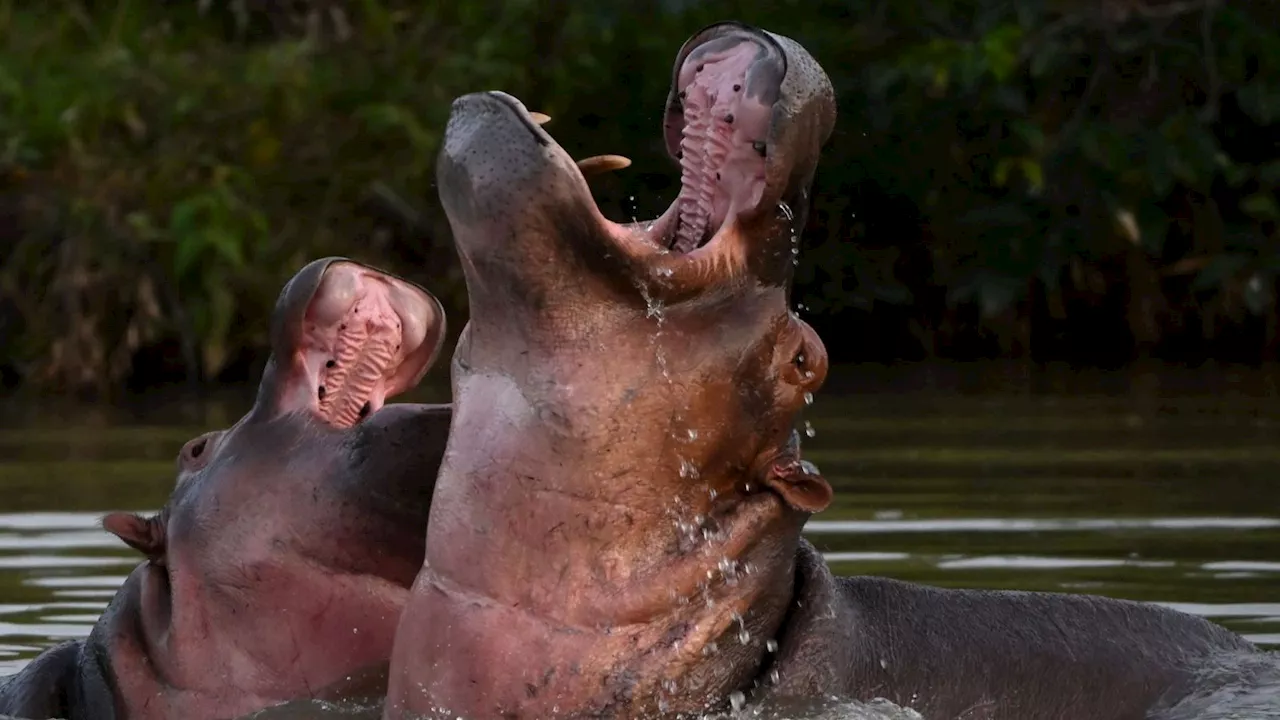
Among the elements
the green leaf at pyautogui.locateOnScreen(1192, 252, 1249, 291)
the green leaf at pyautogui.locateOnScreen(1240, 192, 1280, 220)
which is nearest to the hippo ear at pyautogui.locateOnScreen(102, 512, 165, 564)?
the green leaf at pyautogui.locateOnScreen(1192, 252, 1249, 291)

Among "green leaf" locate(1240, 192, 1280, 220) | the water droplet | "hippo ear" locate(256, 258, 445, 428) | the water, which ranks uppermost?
the water droplet

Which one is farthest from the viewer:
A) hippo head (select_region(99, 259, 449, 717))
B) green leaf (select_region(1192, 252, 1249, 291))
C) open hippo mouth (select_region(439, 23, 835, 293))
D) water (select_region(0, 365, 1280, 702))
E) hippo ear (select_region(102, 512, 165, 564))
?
green leaf (select_region(1192, 252, 1249, 291))

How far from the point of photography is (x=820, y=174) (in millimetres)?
14133

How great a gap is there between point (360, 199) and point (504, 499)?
1120 centimetres

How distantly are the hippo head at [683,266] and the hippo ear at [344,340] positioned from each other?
0.63 m

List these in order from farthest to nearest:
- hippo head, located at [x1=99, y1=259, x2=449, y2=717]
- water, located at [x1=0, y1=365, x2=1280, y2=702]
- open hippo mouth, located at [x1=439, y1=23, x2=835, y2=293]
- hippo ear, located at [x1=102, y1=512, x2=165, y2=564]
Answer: water, located at [x1=0, y1=365, x2=1280, y2=702], hippo ear, located at [x1=102, y1=512, x2=165, y2=564], hippo head, located at [x1=99, y1=259, x2=449, y2=717], open hippo mouth, located at [x1=439, y1=23, x2=835, y2=293]

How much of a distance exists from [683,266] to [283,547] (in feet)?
2.96

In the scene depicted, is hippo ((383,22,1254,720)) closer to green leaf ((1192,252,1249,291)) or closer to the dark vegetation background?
the dark vegetation background

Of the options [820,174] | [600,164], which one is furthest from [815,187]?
[600,164]

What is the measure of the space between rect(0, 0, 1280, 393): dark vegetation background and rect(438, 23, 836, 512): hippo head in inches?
374

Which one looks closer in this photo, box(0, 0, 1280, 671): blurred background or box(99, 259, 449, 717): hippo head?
box(99, 259, 449, 717): hippo head

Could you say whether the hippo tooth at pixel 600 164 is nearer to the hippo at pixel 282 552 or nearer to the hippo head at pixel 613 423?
the hippo head at pixel 613 423

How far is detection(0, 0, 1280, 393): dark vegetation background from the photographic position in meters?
13.4

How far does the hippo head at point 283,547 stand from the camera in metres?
3.78
